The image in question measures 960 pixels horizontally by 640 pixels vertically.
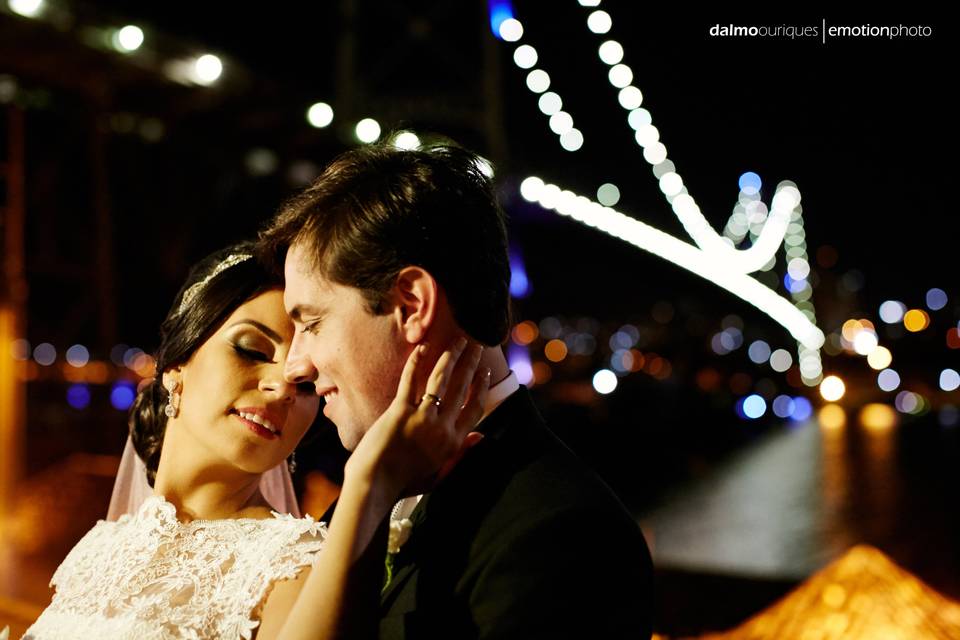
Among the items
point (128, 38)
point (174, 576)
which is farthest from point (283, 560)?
point (128, 38)

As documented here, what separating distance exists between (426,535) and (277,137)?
776 cm

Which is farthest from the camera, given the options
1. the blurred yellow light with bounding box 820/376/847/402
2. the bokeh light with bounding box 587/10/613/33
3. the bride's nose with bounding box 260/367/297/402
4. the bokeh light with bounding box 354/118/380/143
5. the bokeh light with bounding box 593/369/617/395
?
the blurred yellow light with bounding box 820/376/847/402

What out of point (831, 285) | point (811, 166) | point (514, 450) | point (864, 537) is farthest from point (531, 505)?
point (831, 285)

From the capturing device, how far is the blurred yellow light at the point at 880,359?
31188 mm

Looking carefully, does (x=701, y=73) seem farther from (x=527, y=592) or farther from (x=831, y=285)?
(x=831, y=285)

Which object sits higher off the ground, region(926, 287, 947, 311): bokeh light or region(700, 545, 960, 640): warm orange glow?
region(700, 545, 960, 640): warm orange glow

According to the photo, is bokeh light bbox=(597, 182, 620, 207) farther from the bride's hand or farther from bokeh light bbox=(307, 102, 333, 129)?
the bride's hand

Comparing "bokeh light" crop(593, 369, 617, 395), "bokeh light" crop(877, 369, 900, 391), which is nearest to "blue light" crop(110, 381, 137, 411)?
"bokeh light" crop(593, 369, 617, 395)

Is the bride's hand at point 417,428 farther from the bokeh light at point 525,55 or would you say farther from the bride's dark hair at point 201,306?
the bokeh light at point 525,55

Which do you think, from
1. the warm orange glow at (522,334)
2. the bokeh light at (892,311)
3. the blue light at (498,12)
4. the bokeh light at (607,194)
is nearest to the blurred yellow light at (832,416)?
the bokeh light at (607,194)

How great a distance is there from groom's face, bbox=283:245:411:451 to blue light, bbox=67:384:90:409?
43.1 ft

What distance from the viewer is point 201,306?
2.29m

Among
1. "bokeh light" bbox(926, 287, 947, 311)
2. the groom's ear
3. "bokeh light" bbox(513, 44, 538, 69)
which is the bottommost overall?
"bokeh light" bbox(926, 287, 947, 311)

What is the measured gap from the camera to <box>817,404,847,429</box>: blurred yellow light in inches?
747
